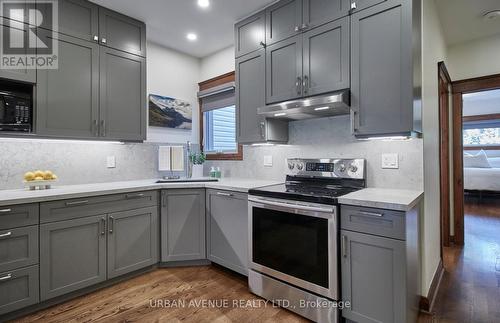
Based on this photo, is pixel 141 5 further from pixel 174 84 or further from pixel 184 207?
pixel 184 207

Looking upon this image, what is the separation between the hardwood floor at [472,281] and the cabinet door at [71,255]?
271 centimetres

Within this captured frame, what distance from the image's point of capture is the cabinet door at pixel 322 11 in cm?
201

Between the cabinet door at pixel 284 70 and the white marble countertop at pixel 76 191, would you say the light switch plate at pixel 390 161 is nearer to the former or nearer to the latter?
the cabinet door at pixel 284 70

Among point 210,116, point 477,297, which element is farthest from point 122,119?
point 477,297

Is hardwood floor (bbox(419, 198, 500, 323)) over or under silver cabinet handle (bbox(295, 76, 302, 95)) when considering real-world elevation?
under

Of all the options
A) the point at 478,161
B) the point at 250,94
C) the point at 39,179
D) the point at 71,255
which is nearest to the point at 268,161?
the point at 250,94

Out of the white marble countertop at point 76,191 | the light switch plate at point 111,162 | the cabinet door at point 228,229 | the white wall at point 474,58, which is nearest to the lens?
the white marble countertop at point 76,191

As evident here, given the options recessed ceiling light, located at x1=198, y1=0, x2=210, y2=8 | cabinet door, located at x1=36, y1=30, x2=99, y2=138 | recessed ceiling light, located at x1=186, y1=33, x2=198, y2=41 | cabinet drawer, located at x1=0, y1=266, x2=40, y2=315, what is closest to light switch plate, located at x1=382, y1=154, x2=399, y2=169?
recessed ceiling light, located at x1=198, y1=0, x2=210, y2=8

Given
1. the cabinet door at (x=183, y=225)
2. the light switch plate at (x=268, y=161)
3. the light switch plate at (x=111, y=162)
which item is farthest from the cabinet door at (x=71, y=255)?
the light switch plate at (x=268, y=161)

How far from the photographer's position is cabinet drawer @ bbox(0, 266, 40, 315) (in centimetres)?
180

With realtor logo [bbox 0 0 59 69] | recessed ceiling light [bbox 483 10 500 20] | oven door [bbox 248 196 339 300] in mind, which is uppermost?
recessed ceiling light [bbox 483 10 500 20]

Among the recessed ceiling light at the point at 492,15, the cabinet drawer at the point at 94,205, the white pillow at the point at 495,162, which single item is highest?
the recessed ceiling light at the point at 492,15

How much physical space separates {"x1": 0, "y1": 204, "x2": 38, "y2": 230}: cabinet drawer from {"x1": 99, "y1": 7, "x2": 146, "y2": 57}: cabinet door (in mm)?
1726

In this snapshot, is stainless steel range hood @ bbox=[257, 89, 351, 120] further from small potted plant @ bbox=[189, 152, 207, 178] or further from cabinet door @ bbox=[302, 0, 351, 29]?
small potted plant @ bbox=[189, 152, 207, 178]
